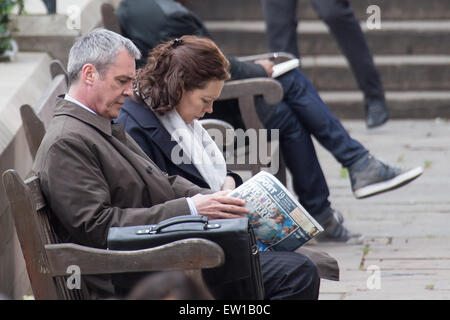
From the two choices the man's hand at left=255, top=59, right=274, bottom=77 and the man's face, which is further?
the man's hand at left=255, top=59, right=274, bottom=77

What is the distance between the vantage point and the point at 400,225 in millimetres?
5555

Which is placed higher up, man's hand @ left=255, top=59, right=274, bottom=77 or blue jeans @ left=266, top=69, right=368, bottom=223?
man's hand @ left=255, top=59, right=274, bottom=77

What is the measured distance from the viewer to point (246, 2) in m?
8.91

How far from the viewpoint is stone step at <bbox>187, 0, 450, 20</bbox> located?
8.79 m

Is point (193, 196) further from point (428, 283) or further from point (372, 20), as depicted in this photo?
point (372, 20)

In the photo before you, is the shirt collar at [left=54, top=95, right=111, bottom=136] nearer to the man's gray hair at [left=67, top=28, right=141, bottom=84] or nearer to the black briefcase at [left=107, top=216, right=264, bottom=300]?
the man's gray hair at [left=67, top=28, right=141, bottom=84]

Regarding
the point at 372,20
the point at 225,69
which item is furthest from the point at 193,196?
the point at 372,20

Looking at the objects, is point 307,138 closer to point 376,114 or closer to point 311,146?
point 311,146

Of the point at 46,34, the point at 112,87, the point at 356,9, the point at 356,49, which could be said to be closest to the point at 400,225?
the point at 356,49

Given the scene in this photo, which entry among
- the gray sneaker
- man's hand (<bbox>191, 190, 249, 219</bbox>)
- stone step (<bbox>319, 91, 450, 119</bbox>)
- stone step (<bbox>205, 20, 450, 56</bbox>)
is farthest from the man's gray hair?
stone step (<bbox>205, 20, 450, 56</bbox>)

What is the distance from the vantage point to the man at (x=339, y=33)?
22.5 feet

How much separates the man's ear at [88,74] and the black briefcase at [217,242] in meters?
0.58

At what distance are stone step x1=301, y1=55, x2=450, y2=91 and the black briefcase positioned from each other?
557cm

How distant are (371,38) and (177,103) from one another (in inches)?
203
